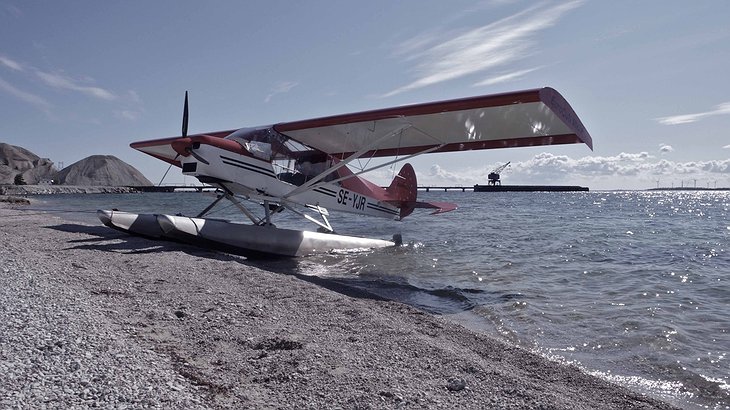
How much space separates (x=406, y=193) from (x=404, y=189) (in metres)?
0.12

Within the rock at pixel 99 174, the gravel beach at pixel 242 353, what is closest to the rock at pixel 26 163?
the rock at pixel 99 174

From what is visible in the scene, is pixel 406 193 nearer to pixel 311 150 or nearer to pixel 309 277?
pixel 311 150

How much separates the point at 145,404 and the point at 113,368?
47 centimetres

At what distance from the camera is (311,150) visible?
10.0m

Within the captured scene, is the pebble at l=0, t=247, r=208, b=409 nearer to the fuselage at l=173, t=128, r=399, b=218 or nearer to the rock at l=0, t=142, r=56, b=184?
the fuselage at l=173, t=128, r=399, b=218

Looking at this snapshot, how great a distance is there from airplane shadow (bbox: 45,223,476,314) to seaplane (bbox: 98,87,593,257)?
25 cm

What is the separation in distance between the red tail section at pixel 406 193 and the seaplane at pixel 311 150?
199 centimetres

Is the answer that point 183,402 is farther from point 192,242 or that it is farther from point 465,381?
point 192,242

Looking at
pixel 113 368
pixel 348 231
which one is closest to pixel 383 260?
pixel 348 231

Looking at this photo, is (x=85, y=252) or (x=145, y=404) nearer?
(x=145, y=404)

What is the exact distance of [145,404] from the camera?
204 cm

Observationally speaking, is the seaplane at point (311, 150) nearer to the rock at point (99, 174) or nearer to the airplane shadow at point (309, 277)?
the airplane shadow at point (309, 277)

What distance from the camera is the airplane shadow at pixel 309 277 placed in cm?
587

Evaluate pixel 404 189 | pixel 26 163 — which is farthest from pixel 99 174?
pixel 404 189
